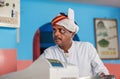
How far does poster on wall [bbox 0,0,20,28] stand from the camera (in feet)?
7.15

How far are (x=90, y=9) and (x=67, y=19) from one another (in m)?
0.92

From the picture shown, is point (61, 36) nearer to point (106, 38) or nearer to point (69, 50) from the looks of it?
point (69, 50)

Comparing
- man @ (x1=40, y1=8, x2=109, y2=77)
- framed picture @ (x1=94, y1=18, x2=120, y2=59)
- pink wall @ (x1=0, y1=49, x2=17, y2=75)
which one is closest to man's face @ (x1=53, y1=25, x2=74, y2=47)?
man @ (x1=40, y1=8, x2=109, y2=77)

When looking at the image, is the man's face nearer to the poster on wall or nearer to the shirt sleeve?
the shirt sleeve

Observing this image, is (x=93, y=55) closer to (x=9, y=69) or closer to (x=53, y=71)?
(x=9, y=69)

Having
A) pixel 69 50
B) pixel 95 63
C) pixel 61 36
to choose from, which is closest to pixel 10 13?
pixel 61 36

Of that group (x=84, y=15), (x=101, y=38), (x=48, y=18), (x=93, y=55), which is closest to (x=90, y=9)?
(x=84, y=15)

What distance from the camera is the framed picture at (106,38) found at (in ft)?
9.48

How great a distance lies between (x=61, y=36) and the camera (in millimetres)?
2043

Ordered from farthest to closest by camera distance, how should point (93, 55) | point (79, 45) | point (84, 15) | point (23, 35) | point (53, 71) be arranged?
point (84, 15), point (23, 35), point (79, 45), point (93, 55), point (53, 71)

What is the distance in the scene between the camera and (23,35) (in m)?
2.50

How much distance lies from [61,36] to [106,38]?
3.47 ft

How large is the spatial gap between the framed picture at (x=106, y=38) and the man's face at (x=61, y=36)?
84 centimetres

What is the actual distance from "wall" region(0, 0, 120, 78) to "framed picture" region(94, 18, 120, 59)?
0.06m
